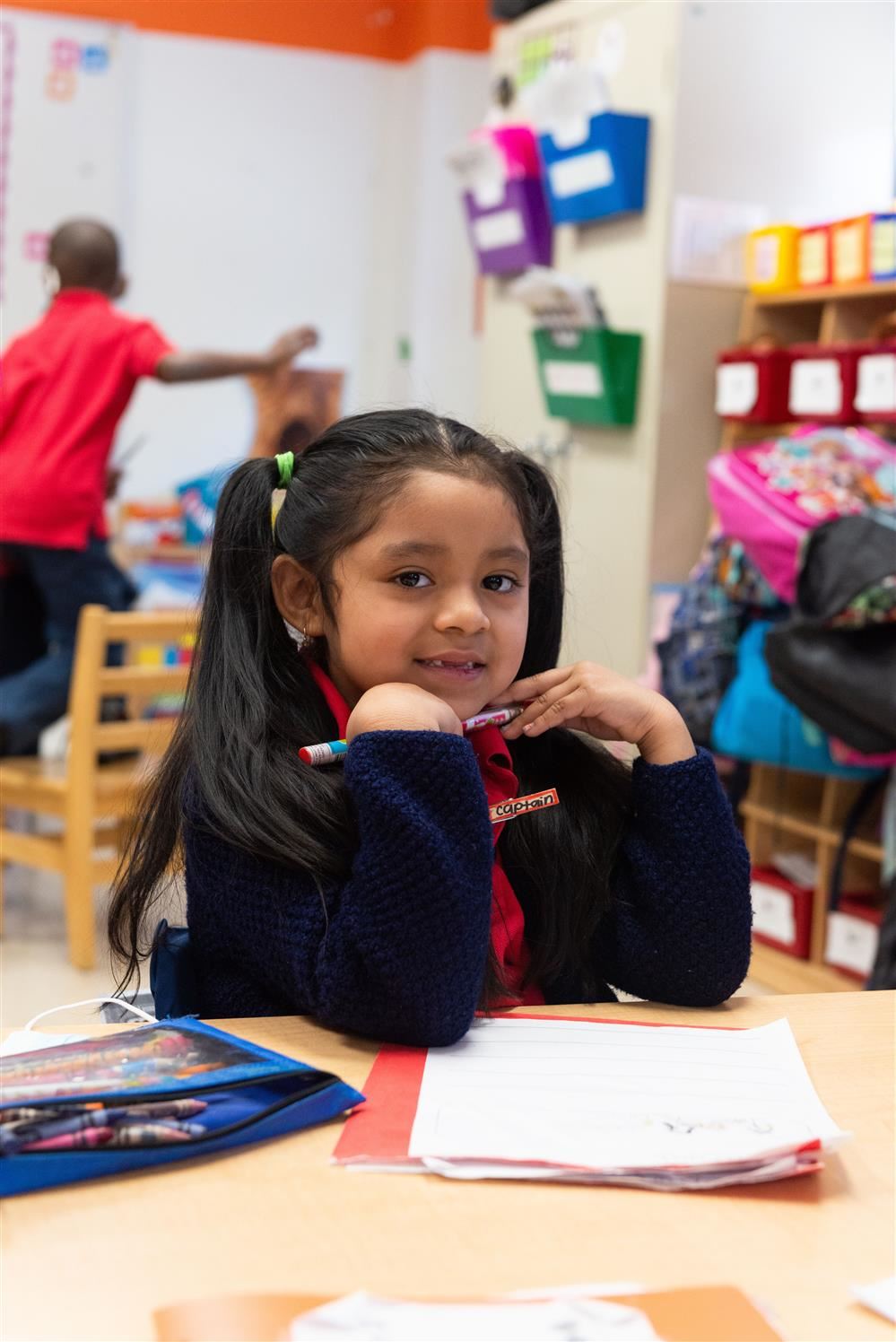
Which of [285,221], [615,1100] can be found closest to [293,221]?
[285,221]

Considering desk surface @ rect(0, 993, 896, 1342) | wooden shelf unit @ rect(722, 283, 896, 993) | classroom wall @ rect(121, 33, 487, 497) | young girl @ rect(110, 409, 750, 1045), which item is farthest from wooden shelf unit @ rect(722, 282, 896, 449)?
desk surface @ rect(0, 993, 896, 1342)

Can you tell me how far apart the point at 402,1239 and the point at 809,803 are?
2569 millimetres

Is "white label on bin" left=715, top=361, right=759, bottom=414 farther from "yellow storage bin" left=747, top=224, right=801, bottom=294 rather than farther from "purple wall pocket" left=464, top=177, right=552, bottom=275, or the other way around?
"purple wall pocket" left=464, top=177, right=552, bottom=275

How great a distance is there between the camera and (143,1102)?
0.75 metres

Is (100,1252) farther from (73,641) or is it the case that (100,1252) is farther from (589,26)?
(589,26)

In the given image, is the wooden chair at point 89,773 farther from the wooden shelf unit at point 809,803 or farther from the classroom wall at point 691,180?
the wooden shelf unit at point 809,803

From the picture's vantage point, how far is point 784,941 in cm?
304

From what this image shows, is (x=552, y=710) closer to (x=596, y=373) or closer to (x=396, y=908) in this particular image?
(x=396, y=908)

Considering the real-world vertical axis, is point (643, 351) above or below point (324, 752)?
above

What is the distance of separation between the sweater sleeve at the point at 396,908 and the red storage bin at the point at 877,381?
81.3 inches

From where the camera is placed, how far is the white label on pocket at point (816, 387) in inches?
115

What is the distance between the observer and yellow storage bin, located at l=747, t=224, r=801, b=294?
3176 millimetres

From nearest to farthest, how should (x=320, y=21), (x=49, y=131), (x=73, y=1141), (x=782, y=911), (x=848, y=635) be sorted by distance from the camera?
1. (x=73, y=1141)
2. (x=848, y=635)
3. (x=782, y=911)
4. (x=49, y=131)
5. (x=320, y=21)

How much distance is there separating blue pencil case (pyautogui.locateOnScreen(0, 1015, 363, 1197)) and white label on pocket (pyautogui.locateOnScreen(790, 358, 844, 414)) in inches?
94.1
